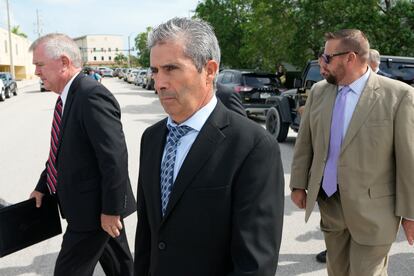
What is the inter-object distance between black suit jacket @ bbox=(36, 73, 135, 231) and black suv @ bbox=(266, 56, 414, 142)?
4.93m

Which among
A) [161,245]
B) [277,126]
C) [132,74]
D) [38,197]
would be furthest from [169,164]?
[132,74]

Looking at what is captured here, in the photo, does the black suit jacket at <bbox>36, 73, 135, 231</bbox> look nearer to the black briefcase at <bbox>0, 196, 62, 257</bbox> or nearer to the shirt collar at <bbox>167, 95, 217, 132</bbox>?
the black briefcase at <bbox>0, 196, 62, 257</bbox>

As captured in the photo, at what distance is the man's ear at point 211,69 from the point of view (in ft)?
5.59

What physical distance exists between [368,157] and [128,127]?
10.8m

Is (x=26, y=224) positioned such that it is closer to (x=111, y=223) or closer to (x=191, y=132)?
(x=111, y=223)

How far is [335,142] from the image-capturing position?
9.21ft

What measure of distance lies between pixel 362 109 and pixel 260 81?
410 inches

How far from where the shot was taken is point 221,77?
14500mm

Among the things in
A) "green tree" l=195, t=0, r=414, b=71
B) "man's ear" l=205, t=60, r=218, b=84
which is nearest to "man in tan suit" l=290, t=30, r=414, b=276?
"man's ear" l=205, t=60, r=218, b=84

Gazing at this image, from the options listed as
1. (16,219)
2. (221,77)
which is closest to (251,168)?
(16,219)

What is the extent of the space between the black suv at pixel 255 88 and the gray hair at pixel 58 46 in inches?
385

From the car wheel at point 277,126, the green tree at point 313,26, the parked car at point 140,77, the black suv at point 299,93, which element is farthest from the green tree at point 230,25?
the car wheel at point 277,126

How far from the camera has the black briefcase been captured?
9.34 ft

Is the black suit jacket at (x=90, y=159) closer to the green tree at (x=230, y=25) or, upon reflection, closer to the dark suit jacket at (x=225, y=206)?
the dark suit jacket at (x=225, y=206)
